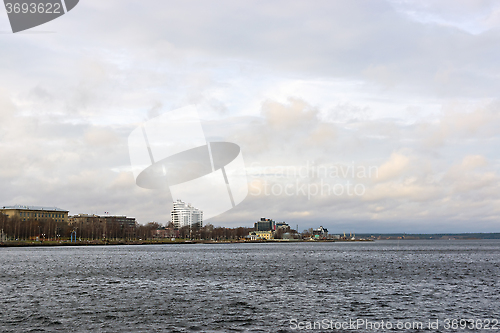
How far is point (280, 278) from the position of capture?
57594 mm

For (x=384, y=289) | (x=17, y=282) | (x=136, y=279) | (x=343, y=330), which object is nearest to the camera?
(x=343, y=330)

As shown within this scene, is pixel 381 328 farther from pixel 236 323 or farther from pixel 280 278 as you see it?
pixel 280 278

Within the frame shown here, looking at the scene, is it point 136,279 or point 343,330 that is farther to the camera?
point 136,279

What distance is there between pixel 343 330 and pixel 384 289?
21.4 m

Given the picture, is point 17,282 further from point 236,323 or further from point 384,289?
point 384,289

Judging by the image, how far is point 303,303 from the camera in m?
37.4

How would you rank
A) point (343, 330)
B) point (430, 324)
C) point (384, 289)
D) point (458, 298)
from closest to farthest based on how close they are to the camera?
point (343, 330), point (430, 324), point (458, 298), point (384, 289)

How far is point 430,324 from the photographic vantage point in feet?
97.1

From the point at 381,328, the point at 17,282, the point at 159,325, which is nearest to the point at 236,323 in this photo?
the point at 159,325

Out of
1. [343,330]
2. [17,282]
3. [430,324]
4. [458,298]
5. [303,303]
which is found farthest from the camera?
[17,282]

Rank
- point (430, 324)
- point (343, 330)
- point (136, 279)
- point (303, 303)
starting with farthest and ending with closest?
1. point (136, 279)
2. point (303, 303)
3. point (430, 324)
4. point (343, 330)

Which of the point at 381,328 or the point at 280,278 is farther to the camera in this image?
the point at 280,278

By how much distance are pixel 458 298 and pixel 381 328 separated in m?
17.1

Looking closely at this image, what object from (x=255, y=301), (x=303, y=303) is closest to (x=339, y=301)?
(x=303, y=303)
